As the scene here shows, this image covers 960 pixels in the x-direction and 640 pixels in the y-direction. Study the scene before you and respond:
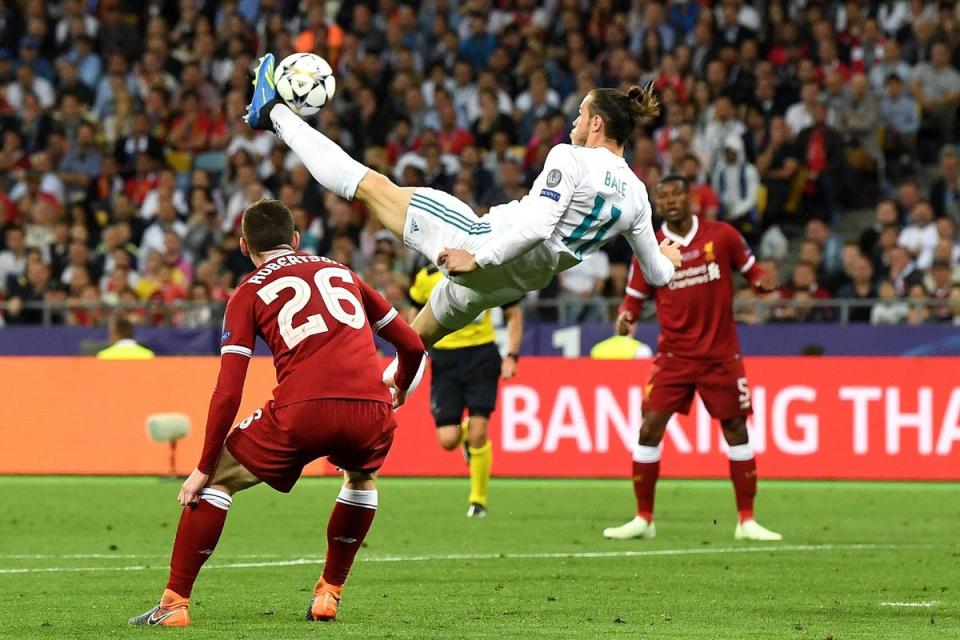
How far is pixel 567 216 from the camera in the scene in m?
8.56

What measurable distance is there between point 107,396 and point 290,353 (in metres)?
10.9

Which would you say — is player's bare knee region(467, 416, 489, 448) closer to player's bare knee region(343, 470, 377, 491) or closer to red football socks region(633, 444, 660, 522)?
red football socks region(633, 444, 660, 522)

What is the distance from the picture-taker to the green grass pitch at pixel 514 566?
24.8ft

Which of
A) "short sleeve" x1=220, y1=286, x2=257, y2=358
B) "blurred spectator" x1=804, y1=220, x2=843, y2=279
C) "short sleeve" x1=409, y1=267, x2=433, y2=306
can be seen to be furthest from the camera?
"blurred spectator" x1=804, y1=220, x2=843, y2=279

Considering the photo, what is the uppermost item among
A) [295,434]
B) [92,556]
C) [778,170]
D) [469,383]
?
[778,170]

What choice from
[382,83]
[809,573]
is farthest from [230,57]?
[809,573]

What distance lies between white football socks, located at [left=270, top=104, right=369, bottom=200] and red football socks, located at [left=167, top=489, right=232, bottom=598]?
6.59 feet

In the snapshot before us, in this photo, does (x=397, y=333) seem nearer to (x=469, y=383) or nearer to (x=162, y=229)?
(x=469, y=383)

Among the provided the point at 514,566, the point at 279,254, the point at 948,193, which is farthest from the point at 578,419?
the point at 279,254

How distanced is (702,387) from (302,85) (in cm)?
445

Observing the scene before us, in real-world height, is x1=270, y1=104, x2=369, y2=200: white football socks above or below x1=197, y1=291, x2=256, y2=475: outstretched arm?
above

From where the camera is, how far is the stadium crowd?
20.3 meters

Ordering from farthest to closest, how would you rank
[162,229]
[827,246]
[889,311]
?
[162,229] < [827,246] < [889,311]

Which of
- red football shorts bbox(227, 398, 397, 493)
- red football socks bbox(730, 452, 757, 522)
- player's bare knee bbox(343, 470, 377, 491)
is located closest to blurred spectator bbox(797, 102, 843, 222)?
red football socks bbox(730, 452, 757, 522)
